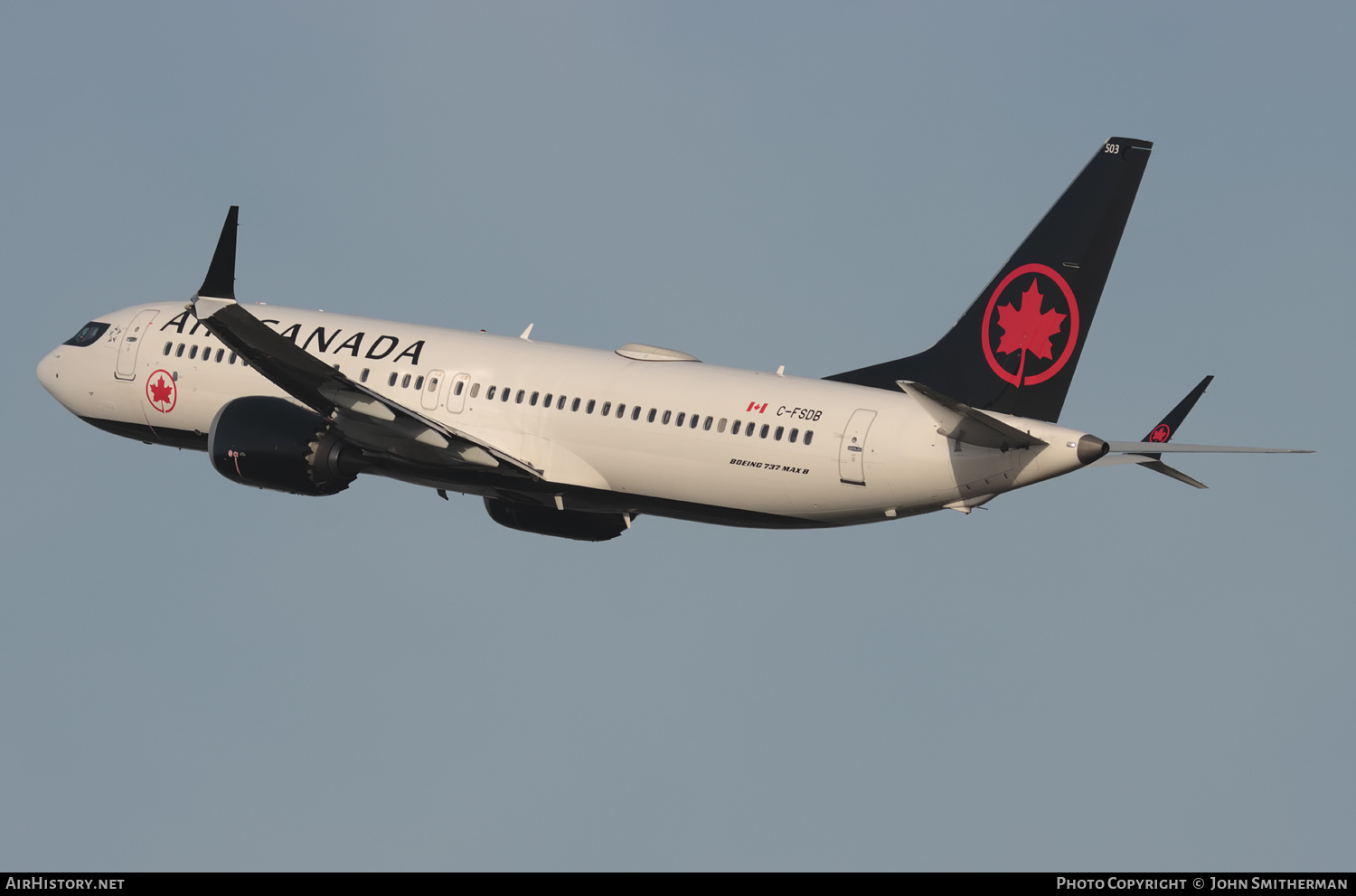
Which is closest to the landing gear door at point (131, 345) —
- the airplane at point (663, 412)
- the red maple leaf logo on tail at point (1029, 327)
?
the airplane at point (663, 412)

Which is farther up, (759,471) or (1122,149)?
(1122,149)

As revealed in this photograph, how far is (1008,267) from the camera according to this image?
46406 mm

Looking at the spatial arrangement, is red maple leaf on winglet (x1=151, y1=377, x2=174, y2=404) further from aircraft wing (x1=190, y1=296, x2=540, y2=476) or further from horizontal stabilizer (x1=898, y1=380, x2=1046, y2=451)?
horizontal stabilizer (x1=898, y1=380, x2=1046, y2=451)

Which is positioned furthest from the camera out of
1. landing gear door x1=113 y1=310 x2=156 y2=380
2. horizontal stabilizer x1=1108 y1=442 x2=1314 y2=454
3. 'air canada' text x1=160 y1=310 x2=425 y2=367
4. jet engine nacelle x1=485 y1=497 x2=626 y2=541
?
landing gear door x1=113 y1=310 x2=156 y2=380

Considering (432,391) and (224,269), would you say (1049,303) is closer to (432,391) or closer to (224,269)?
(432,391)

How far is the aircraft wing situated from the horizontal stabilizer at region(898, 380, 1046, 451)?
32.5ft

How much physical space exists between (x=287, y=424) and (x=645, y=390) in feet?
27.7

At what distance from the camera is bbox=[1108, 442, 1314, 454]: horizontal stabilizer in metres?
42.2

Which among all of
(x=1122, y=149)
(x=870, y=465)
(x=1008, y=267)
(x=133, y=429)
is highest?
(x=1122, y=149)

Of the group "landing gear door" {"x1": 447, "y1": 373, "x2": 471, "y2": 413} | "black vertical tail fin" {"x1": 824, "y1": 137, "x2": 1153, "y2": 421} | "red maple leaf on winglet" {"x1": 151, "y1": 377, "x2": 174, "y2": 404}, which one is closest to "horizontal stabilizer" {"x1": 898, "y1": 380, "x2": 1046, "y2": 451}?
"black vertical tail fin" {"x1": 824, "y1": 137, "x2": 1153, "y2": 421}

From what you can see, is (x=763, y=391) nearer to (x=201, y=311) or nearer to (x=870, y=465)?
(x=870, y=465)

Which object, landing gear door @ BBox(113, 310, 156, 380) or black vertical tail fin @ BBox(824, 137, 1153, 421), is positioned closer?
black vertical tail fin @ BBox(824, 137, 1153, 421)

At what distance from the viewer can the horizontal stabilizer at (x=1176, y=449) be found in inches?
1662
